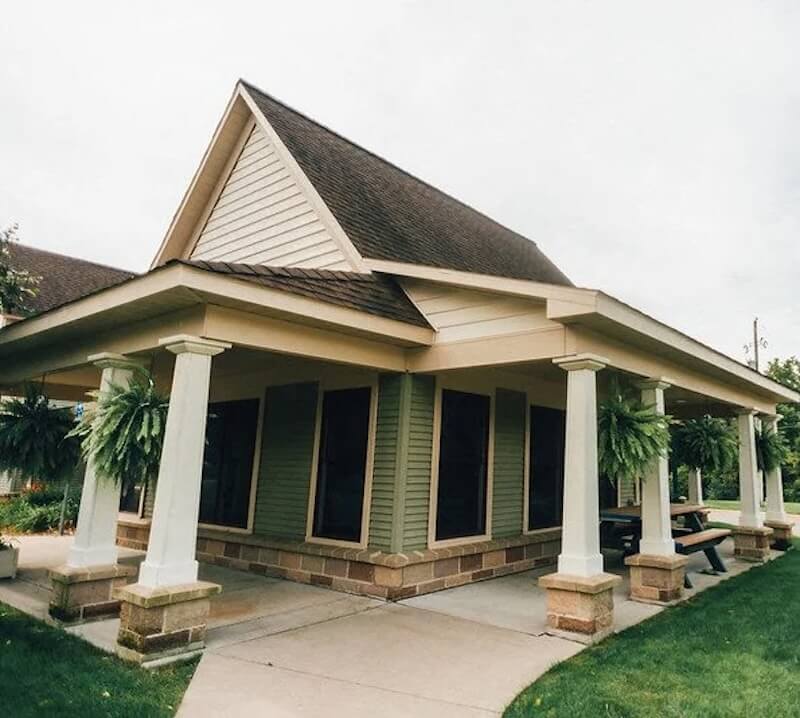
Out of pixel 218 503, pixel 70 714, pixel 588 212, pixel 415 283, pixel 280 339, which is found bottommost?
pixel 70 714

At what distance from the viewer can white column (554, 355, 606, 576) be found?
5.57 metres

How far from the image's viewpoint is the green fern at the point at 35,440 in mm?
7164

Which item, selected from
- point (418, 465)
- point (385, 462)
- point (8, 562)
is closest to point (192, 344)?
point (385, 462)

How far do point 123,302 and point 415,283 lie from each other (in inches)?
130

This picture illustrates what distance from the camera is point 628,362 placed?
265 inches

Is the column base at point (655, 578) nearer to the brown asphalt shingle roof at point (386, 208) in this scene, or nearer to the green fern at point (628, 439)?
the green fern at point (628, 439)

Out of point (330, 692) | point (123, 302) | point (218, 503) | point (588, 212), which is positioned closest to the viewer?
point (330, 692)

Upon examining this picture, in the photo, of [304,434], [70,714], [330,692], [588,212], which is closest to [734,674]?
[330,692]

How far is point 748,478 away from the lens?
416 inches

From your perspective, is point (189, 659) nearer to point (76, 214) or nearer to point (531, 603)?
point (531, 603)

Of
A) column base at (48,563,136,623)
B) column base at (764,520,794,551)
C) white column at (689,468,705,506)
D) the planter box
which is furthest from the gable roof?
column base at (764,520,794,551)

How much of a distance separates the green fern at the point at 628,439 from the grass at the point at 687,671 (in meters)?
1.58

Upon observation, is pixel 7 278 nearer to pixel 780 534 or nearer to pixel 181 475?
pixel 181 475

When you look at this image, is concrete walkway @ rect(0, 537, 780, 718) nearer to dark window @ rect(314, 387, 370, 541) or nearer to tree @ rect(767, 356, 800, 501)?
dark window @ rect(314, 387, 370, 541)
